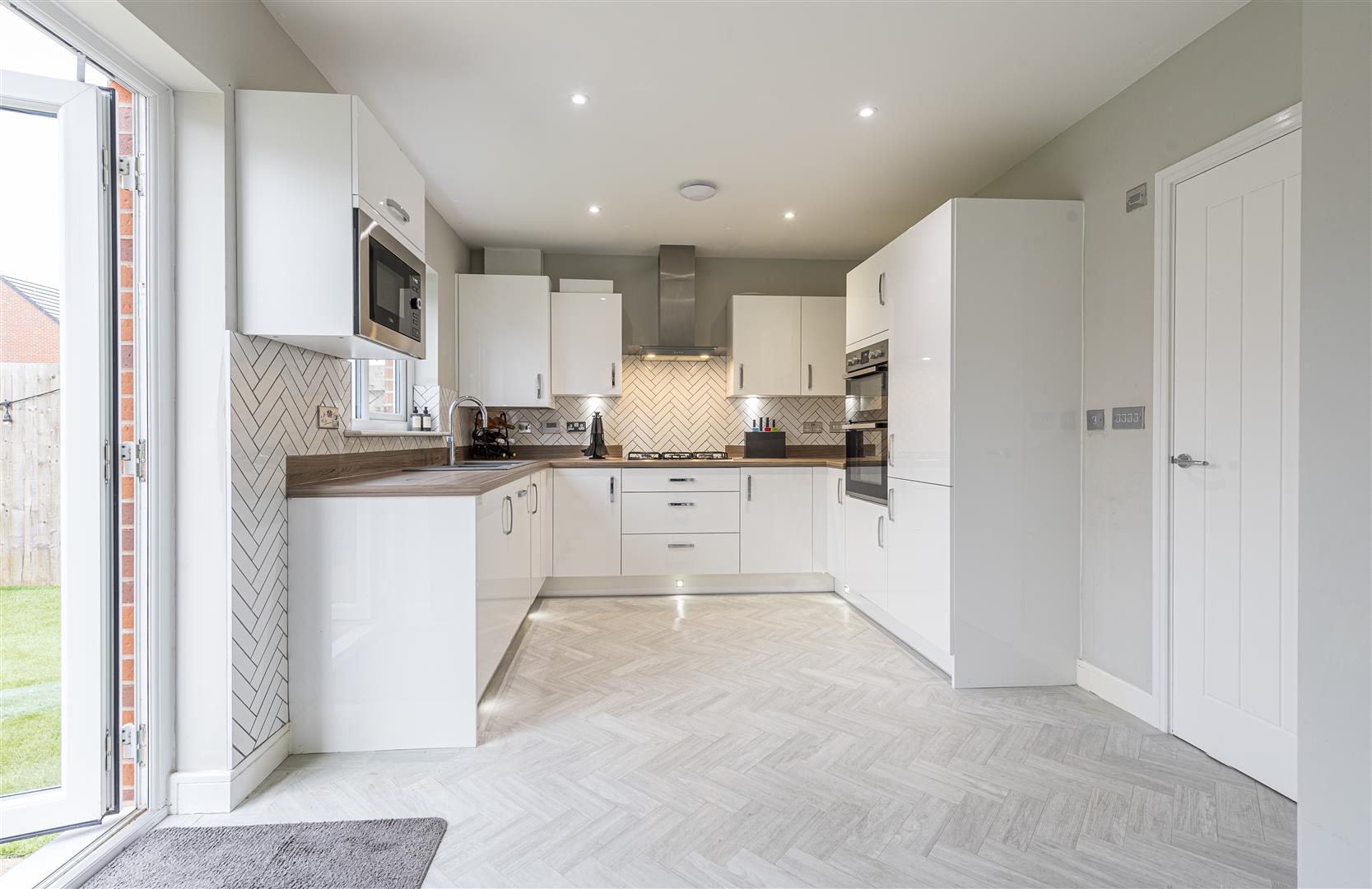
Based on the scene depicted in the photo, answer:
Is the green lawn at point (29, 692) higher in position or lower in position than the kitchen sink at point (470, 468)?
lower

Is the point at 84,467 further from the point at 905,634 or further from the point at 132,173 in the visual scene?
the point at 905,634

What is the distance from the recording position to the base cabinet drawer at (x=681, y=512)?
4219 millimetres

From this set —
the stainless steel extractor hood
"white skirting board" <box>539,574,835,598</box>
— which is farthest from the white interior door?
the stainless steel extractor hood

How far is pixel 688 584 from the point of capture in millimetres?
4391

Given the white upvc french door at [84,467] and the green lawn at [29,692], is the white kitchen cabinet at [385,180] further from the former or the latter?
the green lawn at [29,692]

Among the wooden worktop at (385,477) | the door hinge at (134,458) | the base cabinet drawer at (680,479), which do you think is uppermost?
the door hinge at (134,458)

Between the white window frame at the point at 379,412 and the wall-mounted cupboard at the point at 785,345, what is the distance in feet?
7.22

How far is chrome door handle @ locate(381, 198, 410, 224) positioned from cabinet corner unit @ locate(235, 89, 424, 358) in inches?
7.2

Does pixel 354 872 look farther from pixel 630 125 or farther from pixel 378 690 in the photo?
pixel 630 125

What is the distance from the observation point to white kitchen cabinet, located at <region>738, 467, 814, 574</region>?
14.0 ft

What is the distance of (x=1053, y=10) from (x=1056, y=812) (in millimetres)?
2486

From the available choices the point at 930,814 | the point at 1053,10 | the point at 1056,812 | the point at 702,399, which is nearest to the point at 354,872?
the point at 930,814

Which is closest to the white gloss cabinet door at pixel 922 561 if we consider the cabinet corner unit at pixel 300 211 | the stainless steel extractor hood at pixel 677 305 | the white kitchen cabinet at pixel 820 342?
the white kitchen cabinet at pixel 820 342

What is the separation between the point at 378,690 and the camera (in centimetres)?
215
